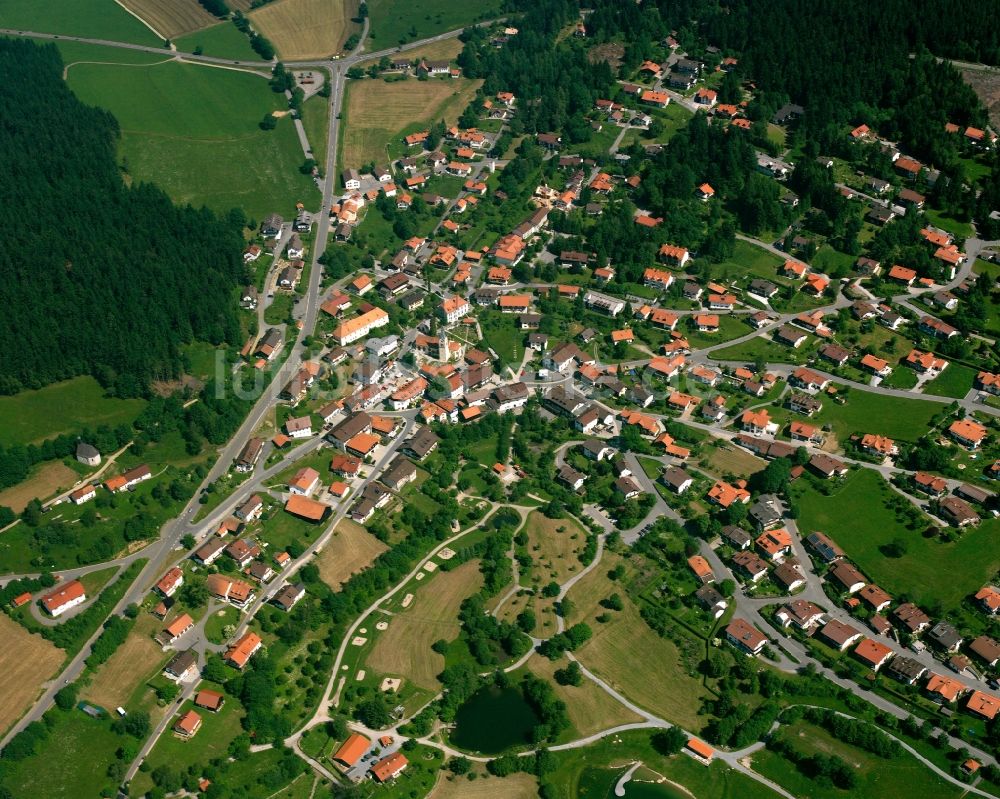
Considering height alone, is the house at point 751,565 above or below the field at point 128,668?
above

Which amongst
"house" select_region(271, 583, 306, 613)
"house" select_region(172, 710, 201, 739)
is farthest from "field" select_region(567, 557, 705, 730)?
"house" select_region(172, 710, 201, 739)

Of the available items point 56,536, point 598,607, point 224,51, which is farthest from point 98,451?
point 224,51

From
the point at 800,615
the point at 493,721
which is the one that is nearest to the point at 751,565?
the point at 800,615

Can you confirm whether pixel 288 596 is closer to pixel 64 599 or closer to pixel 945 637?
pixel 64 599

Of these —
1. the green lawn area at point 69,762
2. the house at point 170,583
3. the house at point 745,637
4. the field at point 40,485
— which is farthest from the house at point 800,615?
the field at point 40,485

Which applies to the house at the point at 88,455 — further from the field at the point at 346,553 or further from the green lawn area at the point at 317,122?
the green lawn area at the point at 317,122

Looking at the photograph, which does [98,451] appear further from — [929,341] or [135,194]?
[929,341]

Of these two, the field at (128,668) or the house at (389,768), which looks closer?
the house at (389,768)
